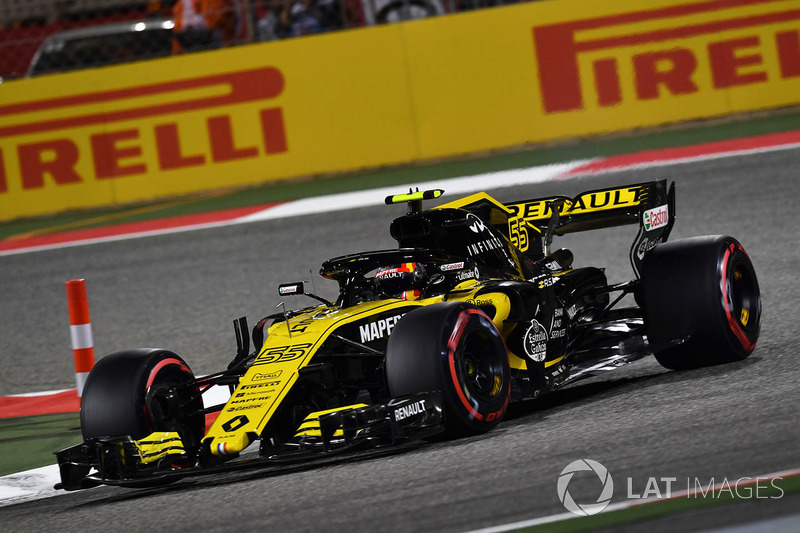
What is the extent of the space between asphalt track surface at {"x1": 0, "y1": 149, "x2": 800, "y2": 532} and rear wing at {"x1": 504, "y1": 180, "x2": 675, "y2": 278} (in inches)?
35.5

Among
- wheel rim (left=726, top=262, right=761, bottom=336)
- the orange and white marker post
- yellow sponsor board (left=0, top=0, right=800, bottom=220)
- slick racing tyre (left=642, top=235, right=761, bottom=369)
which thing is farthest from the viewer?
yellow sponsor board (left=0, top=0, right=800, bottom=220)

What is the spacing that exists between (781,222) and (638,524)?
728cm

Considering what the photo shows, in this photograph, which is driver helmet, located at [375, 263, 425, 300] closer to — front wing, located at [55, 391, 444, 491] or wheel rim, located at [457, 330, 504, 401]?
wheel rim, located at [457, 330, 504, 401]

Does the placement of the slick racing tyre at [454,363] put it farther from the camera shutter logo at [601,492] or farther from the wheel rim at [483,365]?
the camera shutter logo at [601,492]

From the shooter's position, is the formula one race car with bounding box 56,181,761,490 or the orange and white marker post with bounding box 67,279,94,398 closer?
the formula one race car with bounding box 56,181,761,490

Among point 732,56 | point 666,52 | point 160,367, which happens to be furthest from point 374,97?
point 160,367

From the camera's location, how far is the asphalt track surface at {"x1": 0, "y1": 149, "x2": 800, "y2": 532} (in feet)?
17.0

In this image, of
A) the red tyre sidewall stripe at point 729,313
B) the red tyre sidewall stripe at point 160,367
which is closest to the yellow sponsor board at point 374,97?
the red tyre sidewall stripe at point 729,313

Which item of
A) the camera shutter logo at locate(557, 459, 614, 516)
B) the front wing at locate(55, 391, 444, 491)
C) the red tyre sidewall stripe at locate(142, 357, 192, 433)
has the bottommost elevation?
the camera shutter logo at locate(557, 459, 614, 516)

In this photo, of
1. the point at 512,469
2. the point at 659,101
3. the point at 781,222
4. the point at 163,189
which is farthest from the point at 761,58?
the point at 512,469

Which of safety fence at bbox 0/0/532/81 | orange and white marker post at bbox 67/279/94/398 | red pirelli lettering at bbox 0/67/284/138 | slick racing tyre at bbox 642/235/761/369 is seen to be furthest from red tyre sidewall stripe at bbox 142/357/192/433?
safety fence at bbox 0/0/532/81

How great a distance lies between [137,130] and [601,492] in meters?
11.5

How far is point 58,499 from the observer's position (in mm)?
6684

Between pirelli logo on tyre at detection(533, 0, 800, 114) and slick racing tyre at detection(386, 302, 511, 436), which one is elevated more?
pirelli logo on tyre at detection(533, 0, 800, 114)
